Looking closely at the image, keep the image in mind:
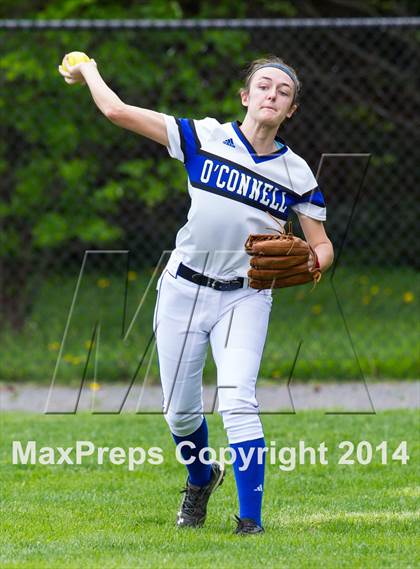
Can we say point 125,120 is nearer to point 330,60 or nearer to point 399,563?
point 399,563

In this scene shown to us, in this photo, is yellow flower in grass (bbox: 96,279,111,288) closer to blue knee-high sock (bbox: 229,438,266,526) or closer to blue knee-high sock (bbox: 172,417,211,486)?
blue knee-high sock (bbox: 172,417,211,486)

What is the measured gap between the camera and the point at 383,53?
9.09 metres

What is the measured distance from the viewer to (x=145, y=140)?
891cm

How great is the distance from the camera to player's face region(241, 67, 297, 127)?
4516 mm

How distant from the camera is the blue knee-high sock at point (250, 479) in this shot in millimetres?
4406

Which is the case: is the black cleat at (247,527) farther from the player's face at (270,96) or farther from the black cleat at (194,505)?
the player's face at (270,96)

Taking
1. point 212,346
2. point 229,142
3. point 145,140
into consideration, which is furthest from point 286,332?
point 229,142

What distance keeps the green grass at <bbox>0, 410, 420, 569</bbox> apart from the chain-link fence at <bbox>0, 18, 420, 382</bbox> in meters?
2.38

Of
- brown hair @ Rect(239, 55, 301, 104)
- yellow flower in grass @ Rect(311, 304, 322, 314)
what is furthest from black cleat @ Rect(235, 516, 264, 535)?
yellow flower in grass @ Rect(311, 304, 322, 314)

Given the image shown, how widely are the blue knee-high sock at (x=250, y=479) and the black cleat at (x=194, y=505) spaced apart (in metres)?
0.34

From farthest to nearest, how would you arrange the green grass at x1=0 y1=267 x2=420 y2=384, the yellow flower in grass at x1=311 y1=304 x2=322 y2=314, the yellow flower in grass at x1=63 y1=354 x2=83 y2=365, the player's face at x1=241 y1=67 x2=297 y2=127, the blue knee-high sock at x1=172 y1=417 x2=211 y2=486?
the yellow flower in grass at x1=311 y1=304 x2=322 y2=314
the yellow flower in grass at x1=63 y1=354 x2=83 y2=365
the green grass at x1=0 y1=267 x2=420 y2=384
the blue knee-high sock at x1=172 y1=417 x2=211 y2=486
the player's face at x1=241 y1=67 x2=297 y2=127

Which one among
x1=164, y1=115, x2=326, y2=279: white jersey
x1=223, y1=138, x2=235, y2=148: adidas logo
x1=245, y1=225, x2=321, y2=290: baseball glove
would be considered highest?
x1=223, y1=138, x2=235, y2=148: adidas logo

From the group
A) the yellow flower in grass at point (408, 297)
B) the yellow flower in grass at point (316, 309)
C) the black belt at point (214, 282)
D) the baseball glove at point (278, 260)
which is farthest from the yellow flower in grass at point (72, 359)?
the baseball glove at point (278, 260)

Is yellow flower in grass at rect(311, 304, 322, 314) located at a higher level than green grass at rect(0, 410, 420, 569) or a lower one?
higher
